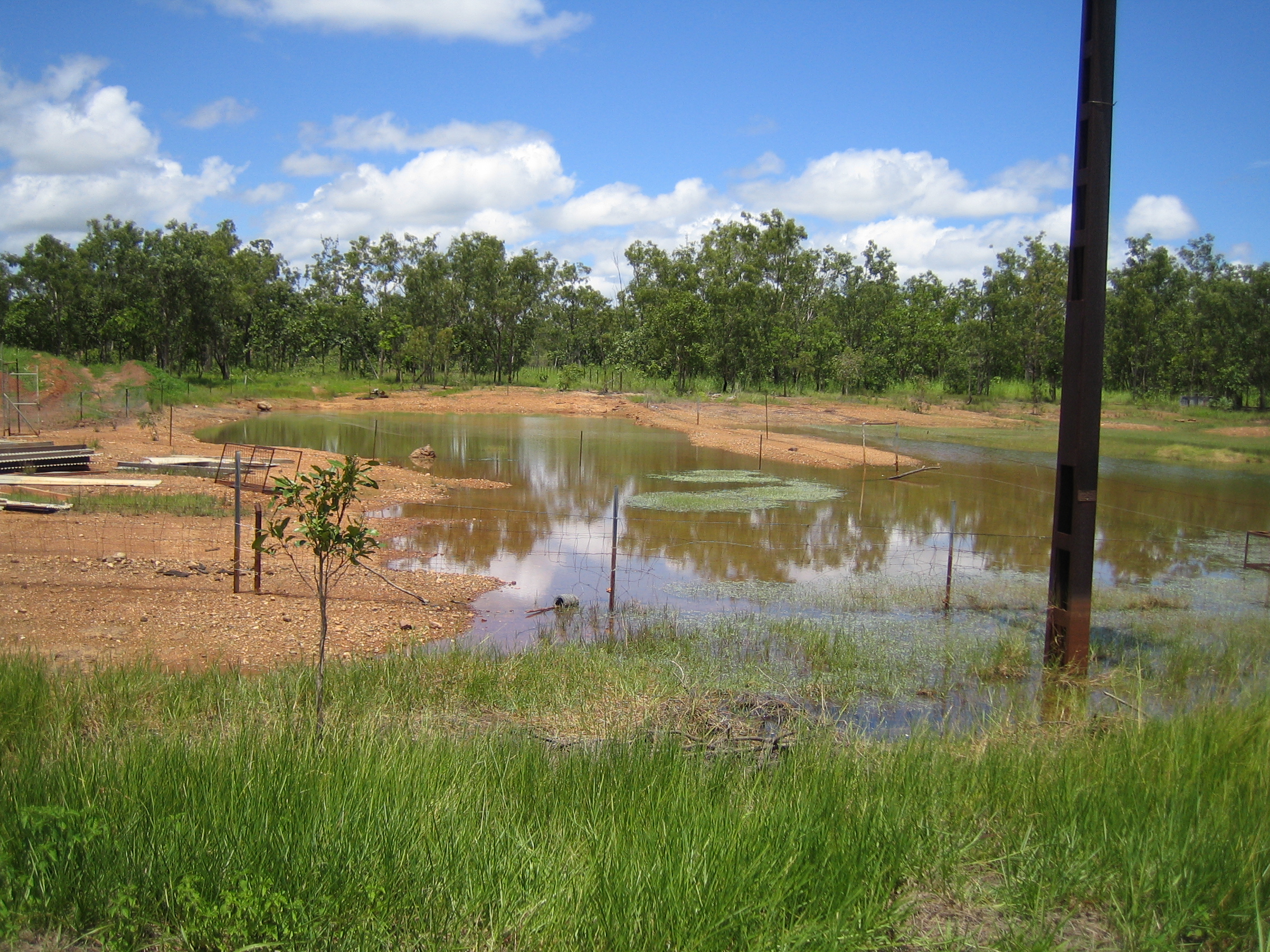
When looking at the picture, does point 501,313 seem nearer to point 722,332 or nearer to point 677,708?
point 722,332

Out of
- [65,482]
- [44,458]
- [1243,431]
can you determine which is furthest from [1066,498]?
[1243,431]

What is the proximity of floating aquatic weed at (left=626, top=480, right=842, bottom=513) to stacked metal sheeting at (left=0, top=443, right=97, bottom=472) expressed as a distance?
1423 cm

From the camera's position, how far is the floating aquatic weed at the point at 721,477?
29.6 meters

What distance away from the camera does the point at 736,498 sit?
25594 mm

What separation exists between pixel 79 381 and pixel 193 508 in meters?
32.2

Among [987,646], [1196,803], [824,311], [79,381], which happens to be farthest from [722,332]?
[1196,803]

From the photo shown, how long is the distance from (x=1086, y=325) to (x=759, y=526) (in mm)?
12122

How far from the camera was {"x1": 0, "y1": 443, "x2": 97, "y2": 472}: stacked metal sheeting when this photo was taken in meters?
21.9

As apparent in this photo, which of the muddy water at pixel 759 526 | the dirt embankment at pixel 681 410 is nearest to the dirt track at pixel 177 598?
the muddy water at pixel 759 526

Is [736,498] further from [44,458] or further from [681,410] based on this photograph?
[681,410]

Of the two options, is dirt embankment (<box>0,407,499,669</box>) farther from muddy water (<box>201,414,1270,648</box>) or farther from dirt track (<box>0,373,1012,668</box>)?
muddy water (<box>201,414,1270,648</box>)

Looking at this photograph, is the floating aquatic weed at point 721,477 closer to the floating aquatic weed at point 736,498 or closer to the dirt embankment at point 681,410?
the floating aquatic weed at point 736,498

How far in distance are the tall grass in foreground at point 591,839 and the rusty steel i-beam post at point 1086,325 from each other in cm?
402

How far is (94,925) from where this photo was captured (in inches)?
147
